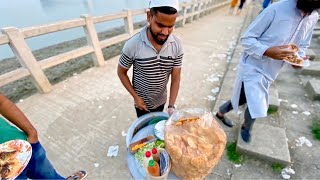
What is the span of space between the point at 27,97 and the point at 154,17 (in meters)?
3.41

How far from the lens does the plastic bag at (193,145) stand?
3.53ft

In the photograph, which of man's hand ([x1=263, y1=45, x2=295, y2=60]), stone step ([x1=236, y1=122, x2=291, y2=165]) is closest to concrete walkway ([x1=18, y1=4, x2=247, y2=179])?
stone step ([x1=236, y1=122, x2=291, y2=165])

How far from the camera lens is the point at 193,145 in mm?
1110

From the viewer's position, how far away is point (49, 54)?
5.79 m

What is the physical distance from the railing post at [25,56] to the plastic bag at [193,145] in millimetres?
3113

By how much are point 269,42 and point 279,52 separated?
20 cm

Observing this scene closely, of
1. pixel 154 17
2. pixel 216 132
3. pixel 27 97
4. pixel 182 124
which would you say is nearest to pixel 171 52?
pixel 154 17

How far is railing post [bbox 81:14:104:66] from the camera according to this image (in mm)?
4084

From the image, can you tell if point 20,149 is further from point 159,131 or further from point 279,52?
point 279,52

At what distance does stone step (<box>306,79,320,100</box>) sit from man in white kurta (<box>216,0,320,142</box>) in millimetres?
1606

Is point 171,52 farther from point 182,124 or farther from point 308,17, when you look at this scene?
point 308,17

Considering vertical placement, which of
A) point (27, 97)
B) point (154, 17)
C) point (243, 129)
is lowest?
point (27, 97)

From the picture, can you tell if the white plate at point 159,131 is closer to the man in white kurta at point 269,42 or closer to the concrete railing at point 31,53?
the man in white kurta at point 269,42

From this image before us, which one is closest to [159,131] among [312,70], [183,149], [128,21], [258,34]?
[183,149]
